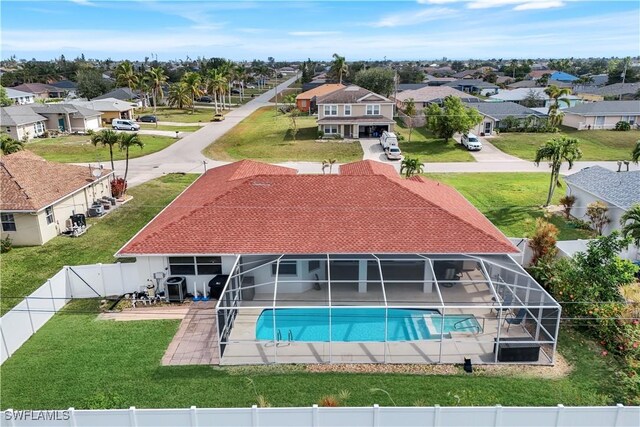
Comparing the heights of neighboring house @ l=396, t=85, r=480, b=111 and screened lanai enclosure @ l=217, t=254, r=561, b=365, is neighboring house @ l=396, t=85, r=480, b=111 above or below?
above

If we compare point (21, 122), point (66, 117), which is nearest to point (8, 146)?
point (21, 122)

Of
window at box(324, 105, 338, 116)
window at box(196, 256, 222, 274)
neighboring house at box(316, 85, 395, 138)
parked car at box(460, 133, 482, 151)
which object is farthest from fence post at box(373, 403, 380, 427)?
window at box(324, 105, 338, 116)

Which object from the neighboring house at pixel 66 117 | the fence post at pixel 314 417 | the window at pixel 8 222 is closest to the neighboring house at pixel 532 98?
the neighboring house at pixel 66 117

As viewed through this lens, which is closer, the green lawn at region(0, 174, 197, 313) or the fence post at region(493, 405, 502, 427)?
the fence post at region(493, 405, 502, 427)

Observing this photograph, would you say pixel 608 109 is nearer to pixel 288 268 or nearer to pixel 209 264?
pixel 288 268

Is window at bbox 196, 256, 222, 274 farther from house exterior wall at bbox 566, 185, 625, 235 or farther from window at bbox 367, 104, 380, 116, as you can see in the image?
window at bbox 367, 104, 380, 116

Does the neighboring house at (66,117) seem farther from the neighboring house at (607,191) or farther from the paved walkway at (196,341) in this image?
the neighboring house at (607,191)

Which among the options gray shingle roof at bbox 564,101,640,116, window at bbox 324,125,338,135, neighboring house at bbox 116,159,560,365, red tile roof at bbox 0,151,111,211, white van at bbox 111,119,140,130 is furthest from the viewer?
white van at bbox 111,119,140,130

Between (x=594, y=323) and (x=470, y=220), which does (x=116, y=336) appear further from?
(x=594, y=323)
